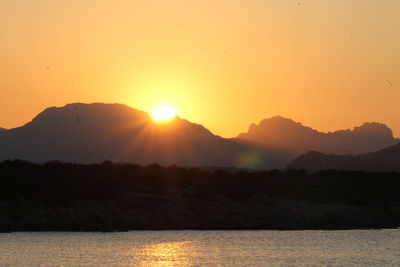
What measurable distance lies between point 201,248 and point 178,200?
3414 centimetres

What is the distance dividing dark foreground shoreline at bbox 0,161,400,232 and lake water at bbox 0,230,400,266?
20.5 feet

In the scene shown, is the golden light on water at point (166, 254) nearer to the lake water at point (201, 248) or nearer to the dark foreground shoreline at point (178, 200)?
the lake water at point (201, 248)

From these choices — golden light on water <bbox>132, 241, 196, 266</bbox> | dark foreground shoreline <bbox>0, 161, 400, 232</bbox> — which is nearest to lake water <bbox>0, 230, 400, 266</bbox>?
golden light on water <bbox>132, 241, 196, 266</bbox>

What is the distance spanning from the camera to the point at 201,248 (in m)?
76.9

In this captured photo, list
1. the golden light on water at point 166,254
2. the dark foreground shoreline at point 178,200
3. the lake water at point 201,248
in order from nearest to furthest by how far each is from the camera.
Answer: the lake water at point 201,248, the golden light on water at point 166,254, the dark foreground shoreline at point 178,200

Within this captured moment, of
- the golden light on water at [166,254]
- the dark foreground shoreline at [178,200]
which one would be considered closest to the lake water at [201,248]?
the golden light on water at [166,254]

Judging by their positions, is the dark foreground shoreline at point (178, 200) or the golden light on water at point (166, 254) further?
the dark foreground shoreline at point (178, 200)

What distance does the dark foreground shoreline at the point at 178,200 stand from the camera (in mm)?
102750

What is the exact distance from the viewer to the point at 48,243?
264 ft

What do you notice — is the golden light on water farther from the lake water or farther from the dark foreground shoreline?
the dark foreground shoreline

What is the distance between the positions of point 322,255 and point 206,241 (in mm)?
17819

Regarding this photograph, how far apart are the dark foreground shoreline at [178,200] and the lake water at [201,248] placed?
624 centimetres

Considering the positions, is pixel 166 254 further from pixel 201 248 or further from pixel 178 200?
pixel 178 200

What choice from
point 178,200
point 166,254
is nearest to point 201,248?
point 166,254
